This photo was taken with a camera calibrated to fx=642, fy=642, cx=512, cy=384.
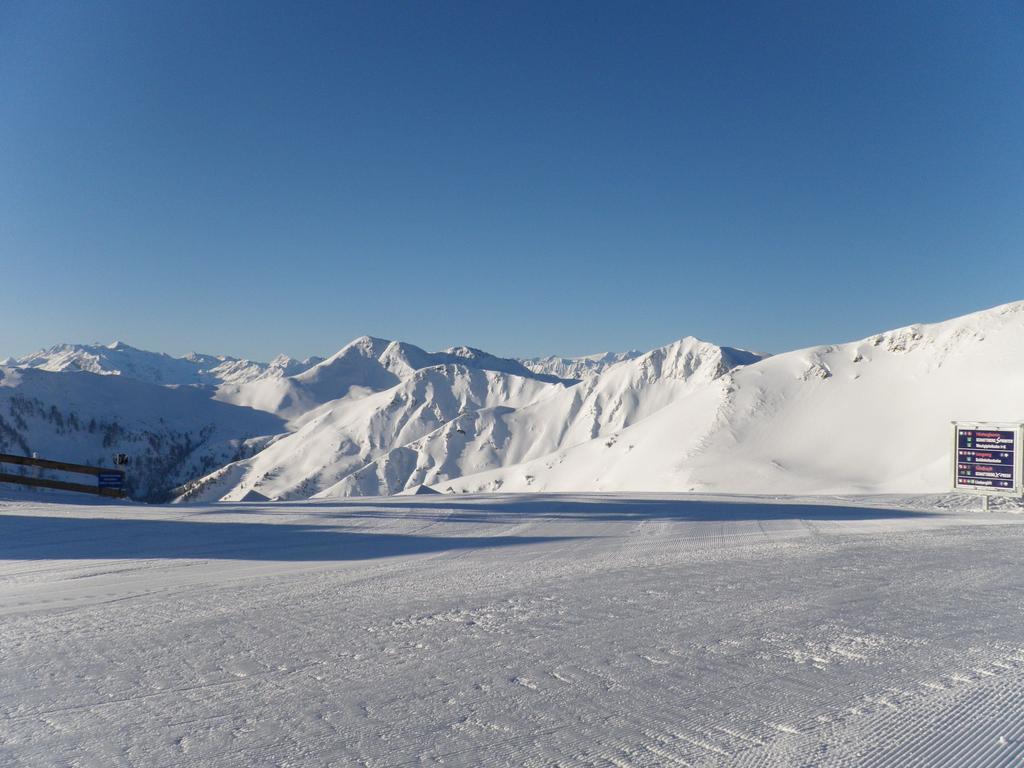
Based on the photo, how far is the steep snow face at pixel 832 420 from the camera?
48.4m

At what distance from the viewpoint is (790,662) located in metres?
4.71

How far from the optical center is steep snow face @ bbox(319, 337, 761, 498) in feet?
417

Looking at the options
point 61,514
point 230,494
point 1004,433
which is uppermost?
point 1004,433

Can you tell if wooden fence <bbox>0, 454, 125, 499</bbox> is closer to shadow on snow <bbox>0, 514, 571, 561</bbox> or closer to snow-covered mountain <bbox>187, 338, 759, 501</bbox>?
shadow on snow <bbox>0, 514, 571, 561</bbox>

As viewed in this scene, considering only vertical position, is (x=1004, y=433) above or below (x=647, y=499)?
above

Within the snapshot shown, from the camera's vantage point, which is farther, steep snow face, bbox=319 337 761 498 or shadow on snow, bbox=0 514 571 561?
steep snow face, bbox=319 337 761 498

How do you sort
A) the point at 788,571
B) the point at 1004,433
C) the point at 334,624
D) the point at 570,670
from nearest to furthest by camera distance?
the point at 570,670 → the point at 334,624 → the point at 788,571 → the point at 1004,433

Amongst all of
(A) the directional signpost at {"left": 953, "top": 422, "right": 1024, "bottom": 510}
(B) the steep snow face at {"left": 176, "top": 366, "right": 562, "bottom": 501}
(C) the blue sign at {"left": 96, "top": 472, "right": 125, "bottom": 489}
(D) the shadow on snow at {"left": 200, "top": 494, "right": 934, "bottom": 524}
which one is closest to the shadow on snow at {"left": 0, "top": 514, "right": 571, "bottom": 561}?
(D) the shadow on snow at {"left": 200, "top": 494, "right": 934, "bottom": 524}

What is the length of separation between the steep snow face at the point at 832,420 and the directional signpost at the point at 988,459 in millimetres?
20285

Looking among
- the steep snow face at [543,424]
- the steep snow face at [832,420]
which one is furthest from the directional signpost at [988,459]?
the steep snow face at [543,424]

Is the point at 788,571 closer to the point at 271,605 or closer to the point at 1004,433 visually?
the point at 271,605

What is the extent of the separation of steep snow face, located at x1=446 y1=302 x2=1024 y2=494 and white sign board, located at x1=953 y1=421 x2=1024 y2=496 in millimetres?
20272

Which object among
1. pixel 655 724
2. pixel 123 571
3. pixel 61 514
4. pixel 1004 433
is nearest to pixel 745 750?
pixel 655 724

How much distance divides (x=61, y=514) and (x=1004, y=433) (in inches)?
1023
